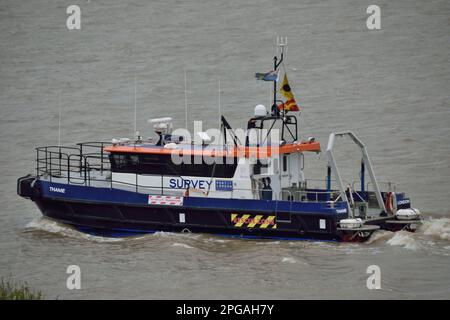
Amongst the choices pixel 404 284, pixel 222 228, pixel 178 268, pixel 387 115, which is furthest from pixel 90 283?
pixel 387 115

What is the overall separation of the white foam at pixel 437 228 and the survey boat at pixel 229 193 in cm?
30

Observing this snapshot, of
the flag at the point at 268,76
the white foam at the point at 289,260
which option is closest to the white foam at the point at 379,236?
the white foam at the point at 289,260

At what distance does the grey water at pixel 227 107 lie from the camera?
25.2m

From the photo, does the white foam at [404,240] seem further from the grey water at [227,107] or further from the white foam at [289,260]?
the white foam at [289,260]

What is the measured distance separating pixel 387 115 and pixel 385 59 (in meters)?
5.48

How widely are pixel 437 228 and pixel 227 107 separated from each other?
518 inches

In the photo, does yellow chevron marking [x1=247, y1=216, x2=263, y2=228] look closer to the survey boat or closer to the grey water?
the survey boat

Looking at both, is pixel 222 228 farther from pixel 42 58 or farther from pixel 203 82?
pixel 42 58

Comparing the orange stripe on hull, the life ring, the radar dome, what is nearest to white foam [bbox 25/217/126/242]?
the orange stripe on hull

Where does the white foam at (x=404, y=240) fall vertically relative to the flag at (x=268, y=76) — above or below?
below

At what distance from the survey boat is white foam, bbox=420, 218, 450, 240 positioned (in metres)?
0.30

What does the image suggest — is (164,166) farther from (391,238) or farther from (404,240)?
(404,240)

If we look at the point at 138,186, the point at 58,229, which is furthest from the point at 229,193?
the point at 58,229

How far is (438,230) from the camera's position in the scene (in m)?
27.9
